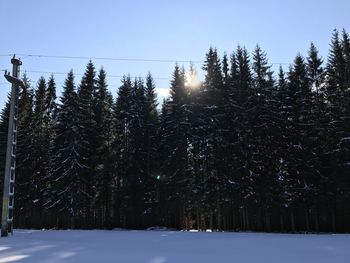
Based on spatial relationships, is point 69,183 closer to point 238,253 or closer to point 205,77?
point 205,77

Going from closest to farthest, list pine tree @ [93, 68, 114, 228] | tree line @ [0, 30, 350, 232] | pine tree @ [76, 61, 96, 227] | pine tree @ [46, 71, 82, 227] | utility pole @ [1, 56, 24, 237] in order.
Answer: utility pole @ [1, 56, 24, 237]
tree line @ [0, 30, 350, 232]
pine tree @ [46, 71, 82, 227]
pine tree @ [76, 61, 96, 227]
pine tree @ [93, 68, 114, 228]

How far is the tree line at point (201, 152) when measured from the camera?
34.6 m

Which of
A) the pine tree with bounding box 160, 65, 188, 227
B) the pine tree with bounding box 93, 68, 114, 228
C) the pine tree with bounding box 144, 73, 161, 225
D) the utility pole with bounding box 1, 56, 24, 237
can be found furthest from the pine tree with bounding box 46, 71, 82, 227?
the utility pole with bounding box 1, 56, 24, 237

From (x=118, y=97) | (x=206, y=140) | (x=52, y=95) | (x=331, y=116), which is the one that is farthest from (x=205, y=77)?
(x=52, y=95)

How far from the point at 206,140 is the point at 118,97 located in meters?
13.3

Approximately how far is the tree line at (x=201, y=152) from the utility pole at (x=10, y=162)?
7.10m

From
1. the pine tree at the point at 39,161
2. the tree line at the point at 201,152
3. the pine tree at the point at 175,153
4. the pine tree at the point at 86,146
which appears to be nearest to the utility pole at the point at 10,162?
the tree line at the point at 201,152

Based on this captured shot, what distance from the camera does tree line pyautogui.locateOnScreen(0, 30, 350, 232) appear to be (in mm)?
34625

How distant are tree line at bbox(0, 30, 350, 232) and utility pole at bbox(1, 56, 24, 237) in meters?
7.10

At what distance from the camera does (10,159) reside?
22859 mm

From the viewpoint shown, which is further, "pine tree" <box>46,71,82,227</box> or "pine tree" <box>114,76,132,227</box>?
"pine tree" <box>114,76,132,227</box>

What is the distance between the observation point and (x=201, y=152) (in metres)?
40.0

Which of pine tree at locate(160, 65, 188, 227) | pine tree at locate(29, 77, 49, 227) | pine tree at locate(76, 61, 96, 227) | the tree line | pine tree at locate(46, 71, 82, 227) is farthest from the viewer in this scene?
pine tree at locate(29, 77, 49, 227)

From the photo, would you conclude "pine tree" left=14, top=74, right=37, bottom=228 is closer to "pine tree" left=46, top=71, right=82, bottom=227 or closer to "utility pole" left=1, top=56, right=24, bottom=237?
"pine tree" left=46, top=71, right=82, bottom=227
